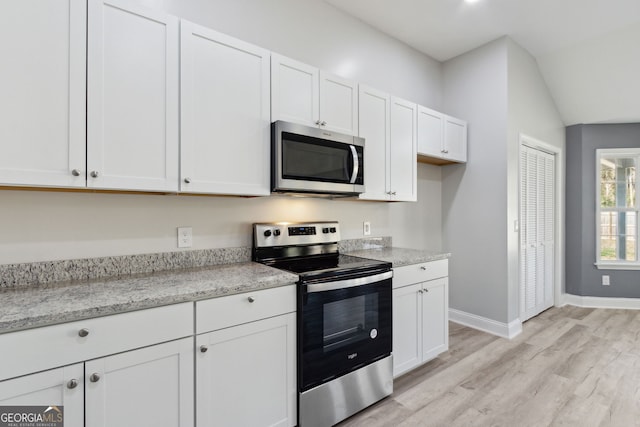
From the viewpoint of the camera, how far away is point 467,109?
347cm

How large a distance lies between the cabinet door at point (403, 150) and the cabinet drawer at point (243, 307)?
144cm

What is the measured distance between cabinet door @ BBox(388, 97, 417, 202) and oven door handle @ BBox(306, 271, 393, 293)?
2.80 feet

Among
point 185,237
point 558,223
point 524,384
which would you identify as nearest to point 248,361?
point 185,237

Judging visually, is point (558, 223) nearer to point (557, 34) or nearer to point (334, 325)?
point (557, 34)

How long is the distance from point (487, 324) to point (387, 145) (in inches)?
85.8

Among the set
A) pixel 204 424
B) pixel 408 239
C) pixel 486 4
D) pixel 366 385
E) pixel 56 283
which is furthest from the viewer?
pixel 408 239

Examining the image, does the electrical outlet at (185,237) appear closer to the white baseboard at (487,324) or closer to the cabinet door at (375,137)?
the cabinet door at (375,137)

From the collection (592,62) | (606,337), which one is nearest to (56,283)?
(606,337)

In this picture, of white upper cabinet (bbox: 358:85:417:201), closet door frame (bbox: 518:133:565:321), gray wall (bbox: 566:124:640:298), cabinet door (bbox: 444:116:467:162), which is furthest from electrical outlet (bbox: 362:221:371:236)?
gray wall (bbox: 566:124:640:298)

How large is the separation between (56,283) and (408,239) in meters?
2.93

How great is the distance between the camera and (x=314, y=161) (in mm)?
2096

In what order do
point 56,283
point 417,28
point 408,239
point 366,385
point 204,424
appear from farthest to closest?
point 408,239, point 417,28, point 366,385, point 56,283, point 204,424

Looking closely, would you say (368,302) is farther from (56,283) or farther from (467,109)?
(467,109)

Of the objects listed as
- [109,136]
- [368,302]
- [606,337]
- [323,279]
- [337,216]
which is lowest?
[606,337]
